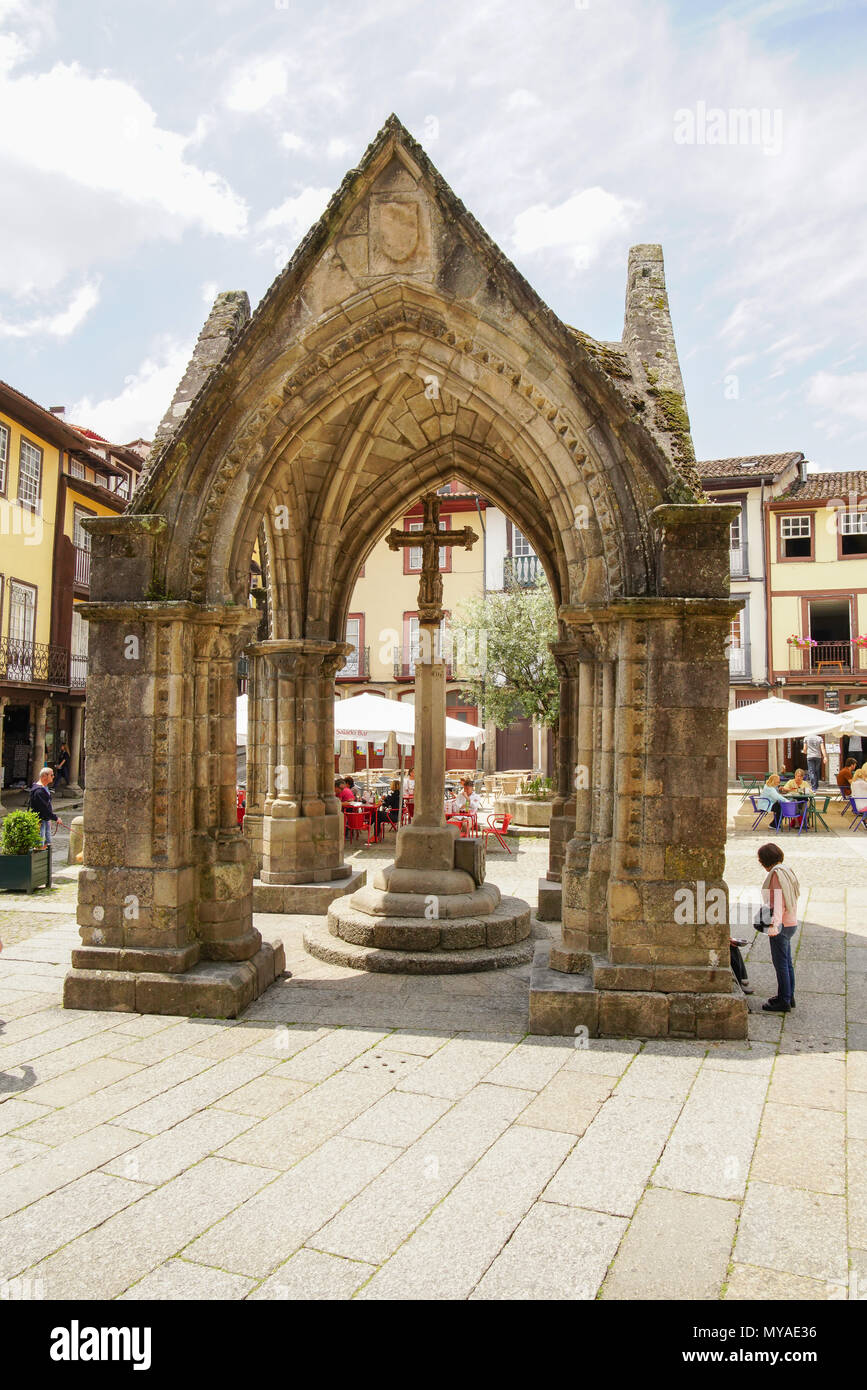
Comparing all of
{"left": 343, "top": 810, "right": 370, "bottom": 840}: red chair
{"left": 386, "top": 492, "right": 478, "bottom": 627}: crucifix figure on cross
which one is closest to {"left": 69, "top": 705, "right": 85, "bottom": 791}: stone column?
{"left": 343, "top": 810, "right": 370, "bottom": 840}: red chair

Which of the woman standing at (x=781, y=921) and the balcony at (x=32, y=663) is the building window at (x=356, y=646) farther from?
the woman standing at (x=781, y=921)

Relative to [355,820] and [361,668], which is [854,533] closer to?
[361,668]

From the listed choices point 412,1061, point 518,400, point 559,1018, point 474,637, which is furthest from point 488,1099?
point 474,637

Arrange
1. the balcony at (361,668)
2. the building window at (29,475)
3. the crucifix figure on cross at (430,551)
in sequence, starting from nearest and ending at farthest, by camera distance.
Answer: the crucifix figure on cross at (430,551)
the building window at (29,475)
the balcony at (361,668)

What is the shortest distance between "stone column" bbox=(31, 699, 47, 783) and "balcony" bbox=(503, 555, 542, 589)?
14859 mm

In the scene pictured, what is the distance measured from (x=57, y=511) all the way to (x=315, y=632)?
18685 mm

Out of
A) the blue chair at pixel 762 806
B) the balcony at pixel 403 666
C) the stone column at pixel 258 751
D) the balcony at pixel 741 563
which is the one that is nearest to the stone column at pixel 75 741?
the balcony at pixel 403 666

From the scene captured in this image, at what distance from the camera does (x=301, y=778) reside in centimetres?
1014

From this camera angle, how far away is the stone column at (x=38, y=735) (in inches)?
988

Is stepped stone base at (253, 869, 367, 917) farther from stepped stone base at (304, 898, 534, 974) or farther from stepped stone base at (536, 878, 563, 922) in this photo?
stepped stone base at (536, 878, 563, 922)

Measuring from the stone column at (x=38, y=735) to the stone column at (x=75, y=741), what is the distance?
2.53 m

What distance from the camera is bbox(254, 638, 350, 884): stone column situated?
990cm

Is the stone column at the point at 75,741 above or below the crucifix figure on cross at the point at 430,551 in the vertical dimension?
below

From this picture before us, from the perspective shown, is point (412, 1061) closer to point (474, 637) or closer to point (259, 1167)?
point (259, 1167)
